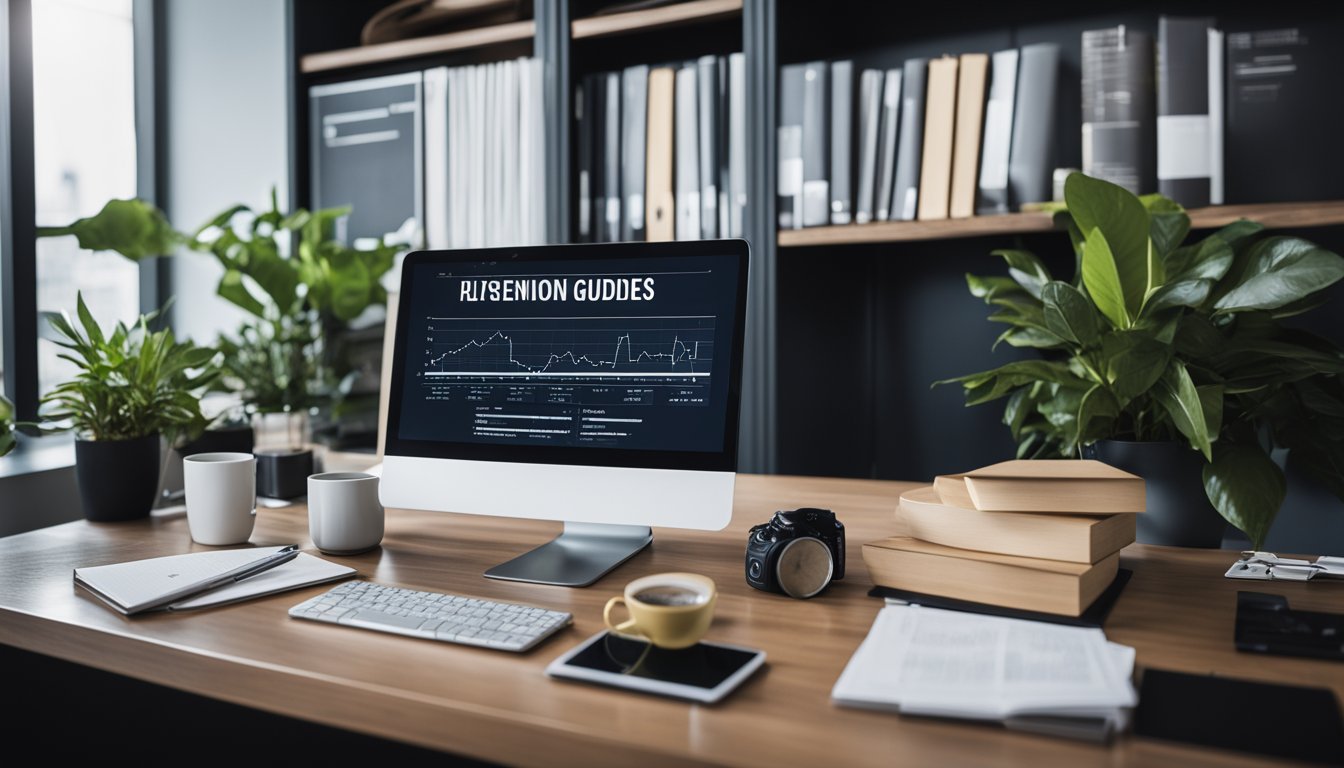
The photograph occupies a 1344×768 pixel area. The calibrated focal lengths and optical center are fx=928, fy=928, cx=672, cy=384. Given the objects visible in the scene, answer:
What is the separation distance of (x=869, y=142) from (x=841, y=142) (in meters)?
0.06

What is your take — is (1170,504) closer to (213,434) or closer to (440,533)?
(440,533)

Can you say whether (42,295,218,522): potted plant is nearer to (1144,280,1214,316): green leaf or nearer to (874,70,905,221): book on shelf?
(874,70,905,221): book on shelf

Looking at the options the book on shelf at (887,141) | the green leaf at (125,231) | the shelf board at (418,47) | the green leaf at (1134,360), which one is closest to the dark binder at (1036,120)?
the book on shelf at (887,141)

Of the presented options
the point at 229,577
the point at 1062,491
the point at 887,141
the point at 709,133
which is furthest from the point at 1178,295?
the point at 229,577

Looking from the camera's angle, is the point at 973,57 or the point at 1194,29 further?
the point at 973,57

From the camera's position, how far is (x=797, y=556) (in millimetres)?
1106

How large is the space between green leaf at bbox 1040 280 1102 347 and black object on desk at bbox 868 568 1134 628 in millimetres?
401

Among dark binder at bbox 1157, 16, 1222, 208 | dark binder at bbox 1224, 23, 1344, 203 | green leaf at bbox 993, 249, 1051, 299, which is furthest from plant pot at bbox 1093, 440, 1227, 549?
dark binder at bbox 1224, 23, 1344, 203

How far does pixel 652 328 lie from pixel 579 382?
13 centimetres

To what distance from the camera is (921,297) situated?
7.27ft

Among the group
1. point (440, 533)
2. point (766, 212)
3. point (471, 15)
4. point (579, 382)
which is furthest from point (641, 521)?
point (471, 15)

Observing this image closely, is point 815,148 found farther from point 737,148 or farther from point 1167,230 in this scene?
point 1167,230

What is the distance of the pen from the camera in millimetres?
1073

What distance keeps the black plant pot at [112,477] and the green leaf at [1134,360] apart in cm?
153
